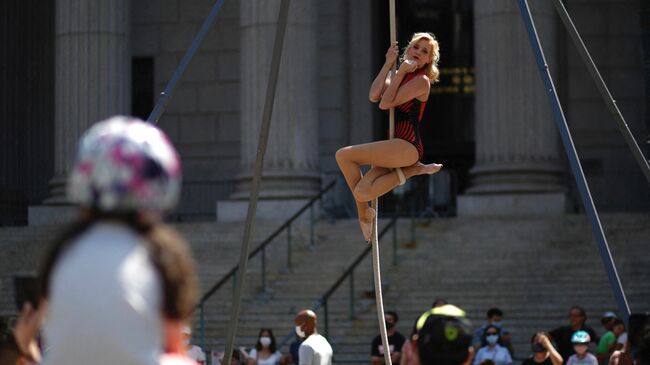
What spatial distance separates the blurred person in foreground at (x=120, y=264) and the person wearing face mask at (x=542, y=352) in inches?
464

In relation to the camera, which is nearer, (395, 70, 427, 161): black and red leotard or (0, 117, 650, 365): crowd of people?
(0, 117, 650, 365): crowd of people

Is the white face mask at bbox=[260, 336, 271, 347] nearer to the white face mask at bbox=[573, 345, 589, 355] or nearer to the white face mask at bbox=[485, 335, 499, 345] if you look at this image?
the white face mask at bbox=[485, 335, 499, 345]

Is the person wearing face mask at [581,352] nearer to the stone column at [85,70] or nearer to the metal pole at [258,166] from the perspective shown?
the metal pole at [258,166]

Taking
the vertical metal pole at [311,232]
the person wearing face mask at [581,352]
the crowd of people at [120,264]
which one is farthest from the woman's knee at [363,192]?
the vertical metal pole at [311,232]

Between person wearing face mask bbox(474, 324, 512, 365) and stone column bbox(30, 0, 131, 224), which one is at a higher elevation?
stone column bbox(30, 0, 131, 224)

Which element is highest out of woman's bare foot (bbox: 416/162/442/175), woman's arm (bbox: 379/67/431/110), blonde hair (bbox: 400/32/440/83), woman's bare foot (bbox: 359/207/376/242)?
blonde hair (bbox: 400/32/440/83)

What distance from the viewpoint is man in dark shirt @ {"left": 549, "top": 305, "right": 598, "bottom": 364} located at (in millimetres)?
18266

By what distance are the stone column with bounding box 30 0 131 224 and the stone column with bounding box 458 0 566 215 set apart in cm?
698

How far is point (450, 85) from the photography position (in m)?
32.2

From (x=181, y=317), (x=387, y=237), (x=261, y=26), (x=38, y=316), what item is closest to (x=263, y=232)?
(x=387, y=237)

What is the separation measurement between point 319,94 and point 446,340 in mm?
27153

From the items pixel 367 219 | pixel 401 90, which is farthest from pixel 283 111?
pixel 401 90

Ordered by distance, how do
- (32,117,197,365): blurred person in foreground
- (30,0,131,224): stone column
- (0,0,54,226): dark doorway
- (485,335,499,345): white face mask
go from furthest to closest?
(0,0,54,226): dark doorway → (30,0,131,224): stone column → (485,335,499,345): white face mask → (32,117,197,365): blurred person in foreground

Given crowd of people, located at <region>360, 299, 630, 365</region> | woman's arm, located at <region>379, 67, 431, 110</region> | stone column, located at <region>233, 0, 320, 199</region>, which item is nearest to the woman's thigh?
woman's arm, located at <region>379, 67, 431, 110</region>
